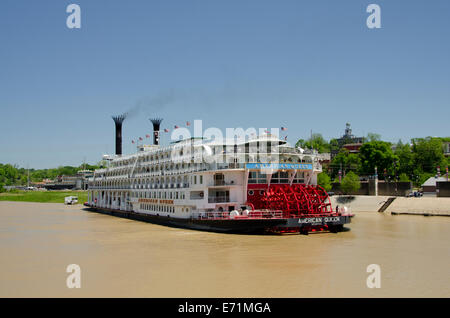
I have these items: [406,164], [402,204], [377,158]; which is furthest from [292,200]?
[406,164]

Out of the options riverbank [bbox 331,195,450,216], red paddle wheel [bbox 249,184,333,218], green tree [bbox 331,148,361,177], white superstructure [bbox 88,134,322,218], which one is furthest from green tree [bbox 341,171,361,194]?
red paddle wheel [bbox 249,184,333,218]

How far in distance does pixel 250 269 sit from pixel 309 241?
27.7 feet

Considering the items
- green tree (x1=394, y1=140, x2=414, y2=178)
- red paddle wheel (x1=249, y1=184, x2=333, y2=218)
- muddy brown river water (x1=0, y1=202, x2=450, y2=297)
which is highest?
green tree (x1=394, y1=140, x2=414, y2=178)

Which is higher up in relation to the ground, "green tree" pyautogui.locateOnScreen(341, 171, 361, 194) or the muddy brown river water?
"green tree" pyautogui.locateOnScreen(341, 171, 361, 194)

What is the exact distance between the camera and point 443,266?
20.4m

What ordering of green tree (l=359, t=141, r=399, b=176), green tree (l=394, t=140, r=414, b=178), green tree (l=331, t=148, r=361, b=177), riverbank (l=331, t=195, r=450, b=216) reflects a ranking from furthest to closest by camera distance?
green tree (l=331, t=148, r=361, b=177), green tree (l=394, t=140, r=414, b=178), green tree (l=359, t=141, r=399, b=176), riverbank (l=331, t=195, r=450, b=216)

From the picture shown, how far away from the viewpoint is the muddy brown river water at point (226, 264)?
16.8 m

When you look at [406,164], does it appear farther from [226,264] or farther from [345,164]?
[226,264]

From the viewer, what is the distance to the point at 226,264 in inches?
837

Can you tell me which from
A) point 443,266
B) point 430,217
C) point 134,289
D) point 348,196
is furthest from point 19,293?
point 348,196

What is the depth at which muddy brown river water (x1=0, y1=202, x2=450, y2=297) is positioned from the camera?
55.2 ft

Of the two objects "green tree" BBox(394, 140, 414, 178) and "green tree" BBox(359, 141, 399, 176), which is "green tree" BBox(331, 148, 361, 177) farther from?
"green tree" BBox(359, 141, 399, 176)

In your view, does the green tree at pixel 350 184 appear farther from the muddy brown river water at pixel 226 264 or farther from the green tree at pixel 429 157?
the muddy brown river water at pixel 226 264
